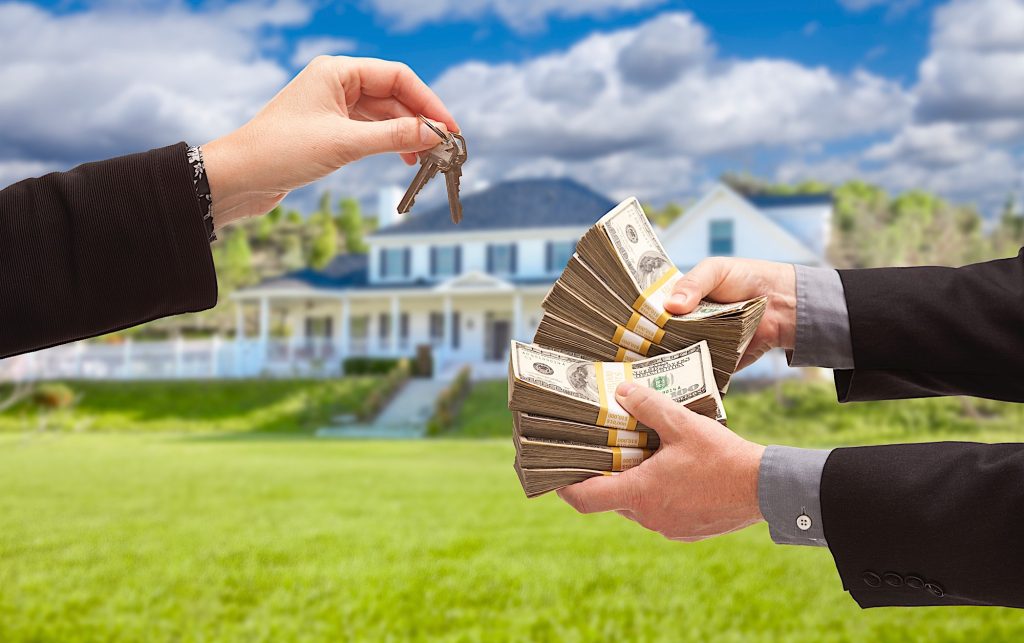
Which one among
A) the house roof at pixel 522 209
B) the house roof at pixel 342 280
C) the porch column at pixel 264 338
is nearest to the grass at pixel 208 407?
the porch column at pixel 264 338

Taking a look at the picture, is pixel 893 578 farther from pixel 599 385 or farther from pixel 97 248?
pixel 97 248

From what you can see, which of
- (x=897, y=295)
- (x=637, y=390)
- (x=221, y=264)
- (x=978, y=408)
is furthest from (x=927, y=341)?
(x=221, y=264)

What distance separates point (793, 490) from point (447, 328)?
27.5 m

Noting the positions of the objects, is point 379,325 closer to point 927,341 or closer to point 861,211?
point 861,211

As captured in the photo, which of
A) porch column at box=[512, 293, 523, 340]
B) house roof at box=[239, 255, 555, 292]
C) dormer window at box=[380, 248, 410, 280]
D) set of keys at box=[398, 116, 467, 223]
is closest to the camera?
set of keys at box=[398, 116, 467, 223]

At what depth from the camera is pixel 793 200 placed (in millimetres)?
31328

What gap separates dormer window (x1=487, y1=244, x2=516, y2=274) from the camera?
101ft

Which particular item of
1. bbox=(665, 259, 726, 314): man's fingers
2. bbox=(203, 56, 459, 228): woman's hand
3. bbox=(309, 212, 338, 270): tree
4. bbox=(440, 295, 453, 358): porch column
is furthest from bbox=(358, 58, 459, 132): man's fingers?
bbox=(309, 212, 338, 270): tree

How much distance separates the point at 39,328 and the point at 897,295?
8.49 ft

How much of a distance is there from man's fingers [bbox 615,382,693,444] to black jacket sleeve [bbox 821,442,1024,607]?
392 millimetres

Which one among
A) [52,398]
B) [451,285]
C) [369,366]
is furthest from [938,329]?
[52,398]

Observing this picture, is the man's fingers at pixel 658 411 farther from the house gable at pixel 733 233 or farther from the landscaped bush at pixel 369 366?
the landscaped bush at pixel 369 366

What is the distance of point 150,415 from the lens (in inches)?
985

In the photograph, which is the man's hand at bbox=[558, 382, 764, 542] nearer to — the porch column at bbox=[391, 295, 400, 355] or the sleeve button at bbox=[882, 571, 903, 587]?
the sleeve button at bbox=[882, 571, 903, 587]
